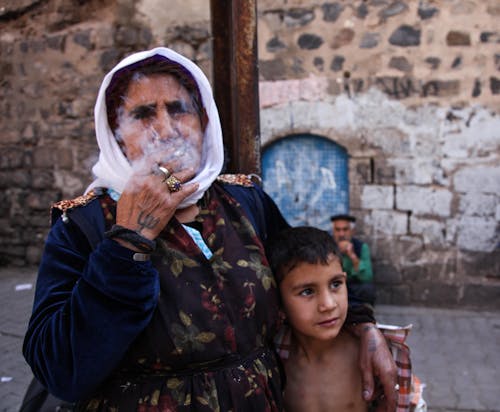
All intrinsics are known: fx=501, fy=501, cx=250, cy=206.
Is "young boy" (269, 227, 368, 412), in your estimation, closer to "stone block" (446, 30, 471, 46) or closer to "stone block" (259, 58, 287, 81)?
"stone block" (259, 58, 287, 81)

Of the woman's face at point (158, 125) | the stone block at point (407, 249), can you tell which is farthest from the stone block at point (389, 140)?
the woman's face at point (158, 125)

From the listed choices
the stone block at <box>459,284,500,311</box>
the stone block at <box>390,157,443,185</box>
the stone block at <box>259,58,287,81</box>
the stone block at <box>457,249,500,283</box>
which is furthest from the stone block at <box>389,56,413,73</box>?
the stone block at <box>459,284,500,311</box>

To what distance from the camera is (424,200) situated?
5.36 m

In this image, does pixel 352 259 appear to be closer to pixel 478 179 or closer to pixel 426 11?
pixel 478 179

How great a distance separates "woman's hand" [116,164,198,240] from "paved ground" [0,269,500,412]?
3.04m

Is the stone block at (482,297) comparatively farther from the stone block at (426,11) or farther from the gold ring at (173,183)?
the gold ring at (173,183)

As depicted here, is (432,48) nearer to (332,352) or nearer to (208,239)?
(332,352)

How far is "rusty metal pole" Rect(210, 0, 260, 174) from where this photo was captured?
70.0 inches

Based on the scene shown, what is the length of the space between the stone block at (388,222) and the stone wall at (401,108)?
0.01 m

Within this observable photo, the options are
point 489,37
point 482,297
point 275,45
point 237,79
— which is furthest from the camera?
point 275,45

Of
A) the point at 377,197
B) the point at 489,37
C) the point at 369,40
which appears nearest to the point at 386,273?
the point at 377,197

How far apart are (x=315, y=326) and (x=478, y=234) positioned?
13.9 ft

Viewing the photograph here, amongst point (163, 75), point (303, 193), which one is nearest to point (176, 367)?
point (163, 75)

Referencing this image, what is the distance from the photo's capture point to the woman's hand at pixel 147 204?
1210 mm
